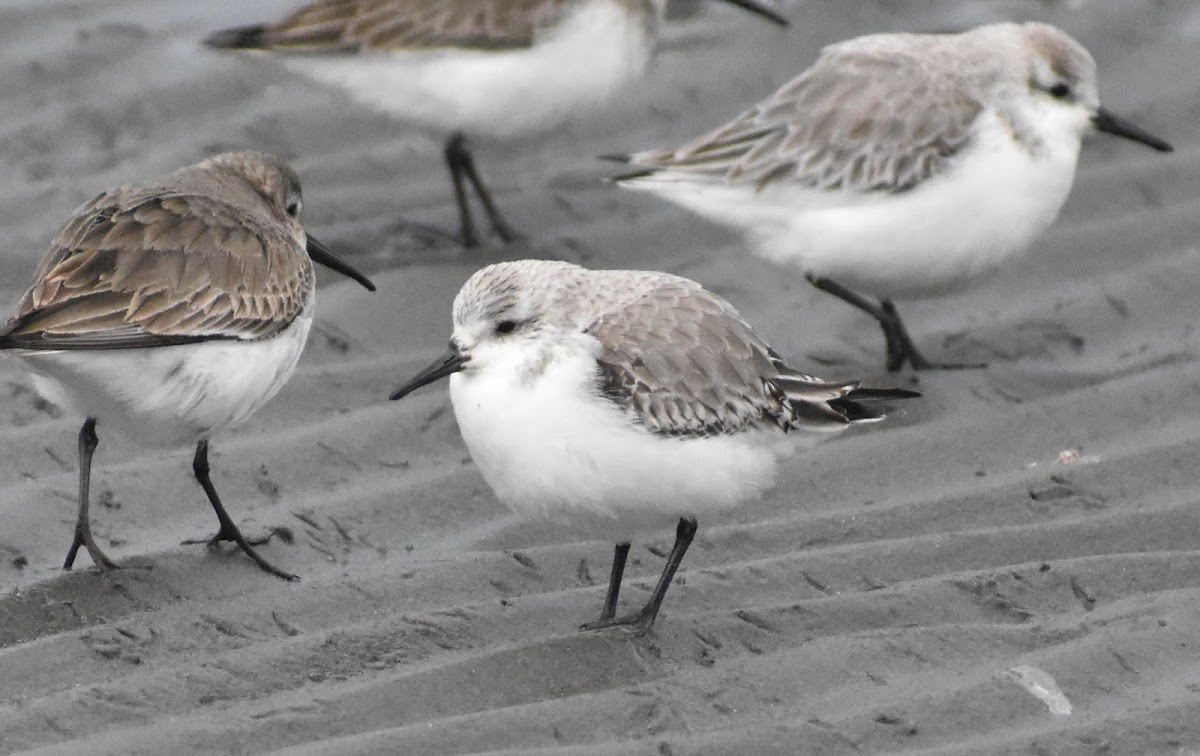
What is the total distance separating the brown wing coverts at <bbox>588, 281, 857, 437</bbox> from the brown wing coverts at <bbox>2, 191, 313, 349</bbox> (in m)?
1.11

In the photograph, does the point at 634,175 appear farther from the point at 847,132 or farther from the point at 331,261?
the point at 331,261

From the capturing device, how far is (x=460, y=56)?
7172 millimetres

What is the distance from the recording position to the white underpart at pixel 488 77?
7133 mm

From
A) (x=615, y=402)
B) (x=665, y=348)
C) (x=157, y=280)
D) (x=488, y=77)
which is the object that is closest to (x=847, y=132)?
(x=488, y=77)

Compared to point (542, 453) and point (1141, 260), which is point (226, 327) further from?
point (1141, 260)

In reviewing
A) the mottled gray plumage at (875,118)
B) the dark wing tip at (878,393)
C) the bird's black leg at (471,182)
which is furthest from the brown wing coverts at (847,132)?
the dark wing tip at (878,393)

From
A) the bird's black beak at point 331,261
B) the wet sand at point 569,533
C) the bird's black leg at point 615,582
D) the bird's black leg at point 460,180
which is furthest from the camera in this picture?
the bird's black leg at point 460,180

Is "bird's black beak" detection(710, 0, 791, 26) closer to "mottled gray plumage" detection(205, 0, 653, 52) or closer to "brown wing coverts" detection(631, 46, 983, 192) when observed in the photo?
"mottled gray plumage" detection(205, 0, 653, 52)

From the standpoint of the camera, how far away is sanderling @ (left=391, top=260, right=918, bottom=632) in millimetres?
4152

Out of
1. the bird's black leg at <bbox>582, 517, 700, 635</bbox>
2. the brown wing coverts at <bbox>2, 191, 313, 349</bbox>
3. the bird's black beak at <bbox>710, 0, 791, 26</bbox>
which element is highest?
the brown wing coverts at <bbox>2, 191, 313, 349</bbox>

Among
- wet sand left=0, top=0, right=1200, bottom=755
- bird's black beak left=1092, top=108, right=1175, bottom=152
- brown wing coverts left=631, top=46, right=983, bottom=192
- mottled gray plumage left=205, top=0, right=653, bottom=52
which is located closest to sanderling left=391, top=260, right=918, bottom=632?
wet sand left=0, top=0, right=1200, bottom=755

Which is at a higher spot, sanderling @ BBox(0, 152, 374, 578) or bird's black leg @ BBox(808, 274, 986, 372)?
sanderling @ BBox(0, 152, 374, 578)

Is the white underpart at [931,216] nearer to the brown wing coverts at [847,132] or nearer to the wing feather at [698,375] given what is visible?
the brown wing coverts at [847,132]

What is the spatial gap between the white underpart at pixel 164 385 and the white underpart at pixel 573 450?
77 centimetres
